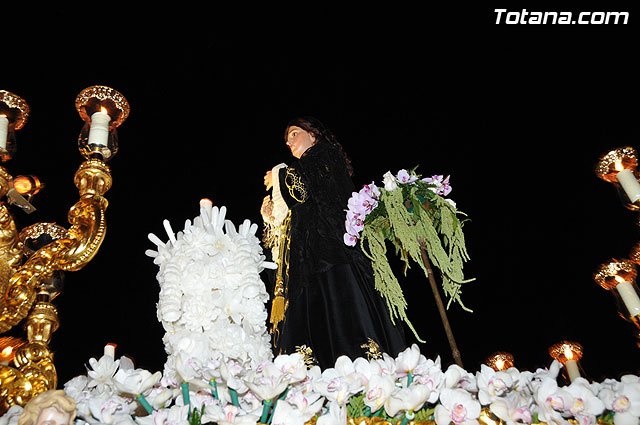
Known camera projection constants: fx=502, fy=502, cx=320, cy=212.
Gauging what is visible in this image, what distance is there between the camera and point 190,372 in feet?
2.39

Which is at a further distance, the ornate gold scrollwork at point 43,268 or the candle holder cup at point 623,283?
the candle holder cup at point 623,283

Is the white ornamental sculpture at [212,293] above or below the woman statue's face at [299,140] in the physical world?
below

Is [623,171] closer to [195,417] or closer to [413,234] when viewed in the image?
[413,234]

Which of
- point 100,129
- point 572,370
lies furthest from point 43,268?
point 572,370

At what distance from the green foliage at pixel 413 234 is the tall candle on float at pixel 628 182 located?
23.1 inches

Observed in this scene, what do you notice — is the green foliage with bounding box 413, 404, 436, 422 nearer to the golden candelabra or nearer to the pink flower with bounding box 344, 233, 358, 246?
the golden candelabra

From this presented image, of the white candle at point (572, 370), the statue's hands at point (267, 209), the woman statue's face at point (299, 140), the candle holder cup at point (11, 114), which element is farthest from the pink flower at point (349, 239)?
the candle holder cup at point (11, 114)

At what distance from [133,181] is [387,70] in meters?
2.29

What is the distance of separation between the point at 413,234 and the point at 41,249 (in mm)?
1259

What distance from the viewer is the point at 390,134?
4.44 metres

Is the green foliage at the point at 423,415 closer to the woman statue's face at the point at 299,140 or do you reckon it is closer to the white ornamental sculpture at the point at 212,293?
the white ornamental sculpture at the point at 212,293

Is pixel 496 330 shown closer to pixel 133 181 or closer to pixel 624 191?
pixel 624 191

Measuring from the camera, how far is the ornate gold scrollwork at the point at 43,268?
46.4 inches

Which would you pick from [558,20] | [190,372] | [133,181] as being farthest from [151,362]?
[558,20]
